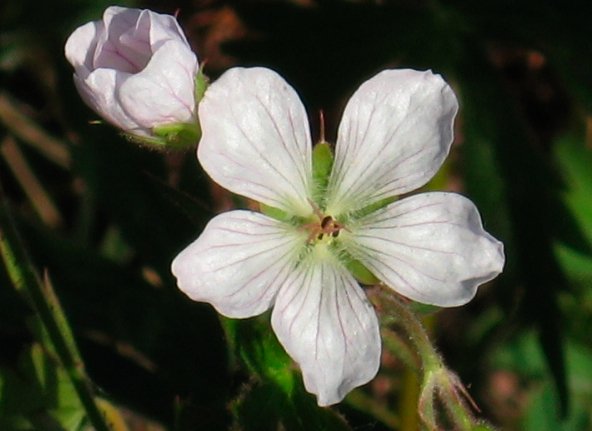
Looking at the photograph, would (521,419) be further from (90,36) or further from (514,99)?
(90,36)

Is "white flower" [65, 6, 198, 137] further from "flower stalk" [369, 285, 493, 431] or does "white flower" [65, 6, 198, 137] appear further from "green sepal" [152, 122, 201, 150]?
"flower stalk" [369, 285, 493, 431]

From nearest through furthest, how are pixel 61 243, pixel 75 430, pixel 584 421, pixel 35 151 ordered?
1. pixel 75 430
2. pixel 61 243
3. pixel 584 421
4. pixel 35 151

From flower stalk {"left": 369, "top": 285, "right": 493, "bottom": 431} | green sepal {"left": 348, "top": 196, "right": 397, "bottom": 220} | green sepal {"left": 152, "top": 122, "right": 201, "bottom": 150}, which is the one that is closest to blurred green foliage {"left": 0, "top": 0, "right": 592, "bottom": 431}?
green sepal {"left": 152, "top": 122, "right": 201, "bottom": 150}

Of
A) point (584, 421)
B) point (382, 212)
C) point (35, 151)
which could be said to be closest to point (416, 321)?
point (382, 212)

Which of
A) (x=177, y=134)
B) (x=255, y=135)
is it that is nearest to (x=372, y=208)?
(x=255, y=135)

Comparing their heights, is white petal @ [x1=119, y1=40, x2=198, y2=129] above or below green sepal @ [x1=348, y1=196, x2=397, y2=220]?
above
